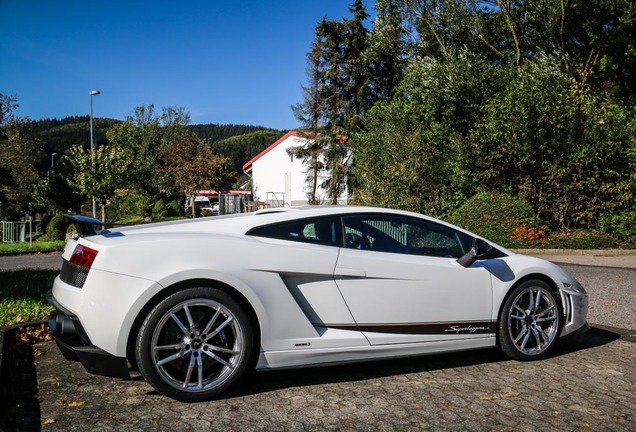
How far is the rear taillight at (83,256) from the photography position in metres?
3.64

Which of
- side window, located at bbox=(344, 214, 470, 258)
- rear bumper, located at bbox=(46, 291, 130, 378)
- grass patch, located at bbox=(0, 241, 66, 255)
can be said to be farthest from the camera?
grass patch, located at bbox=(0, 241, 66, 255)

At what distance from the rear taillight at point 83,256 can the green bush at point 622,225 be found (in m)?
16.5

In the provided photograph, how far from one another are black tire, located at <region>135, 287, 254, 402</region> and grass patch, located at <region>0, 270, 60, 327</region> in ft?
9.05

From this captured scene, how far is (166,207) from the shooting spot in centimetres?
5794

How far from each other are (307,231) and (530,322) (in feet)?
6.71

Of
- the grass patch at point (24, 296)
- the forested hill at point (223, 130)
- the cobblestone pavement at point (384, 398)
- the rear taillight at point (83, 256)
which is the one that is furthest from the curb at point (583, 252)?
the forested hill at point (223, 130)

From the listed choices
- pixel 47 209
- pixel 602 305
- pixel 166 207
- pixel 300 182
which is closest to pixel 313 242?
pixel 602 305

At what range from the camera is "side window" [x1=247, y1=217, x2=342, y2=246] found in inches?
159

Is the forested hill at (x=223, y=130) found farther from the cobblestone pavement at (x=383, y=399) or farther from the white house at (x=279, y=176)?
the cobblestone pavement at (x=383, y=399)

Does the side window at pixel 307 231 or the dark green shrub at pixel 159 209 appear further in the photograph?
the dark green shrub at pixel 159 209

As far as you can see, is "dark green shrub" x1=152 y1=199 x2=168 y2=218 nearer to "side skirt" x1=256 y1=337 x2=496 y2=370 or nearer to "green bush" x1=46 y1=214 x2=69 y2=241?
"green bush" x1=46 y1=214 x2=69 y2=241

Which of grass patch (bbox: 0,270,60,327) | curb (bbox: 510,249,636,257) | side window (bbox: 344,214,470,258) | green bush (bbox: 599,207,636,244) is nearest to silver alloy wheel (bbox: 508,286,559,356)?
side window (bbox: 344,214,470,258)

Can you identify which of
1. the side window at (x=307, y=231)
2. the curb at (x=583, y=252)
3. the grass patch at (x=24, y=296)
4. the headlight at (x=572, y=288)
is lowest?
the curb at (x=583, y=252)

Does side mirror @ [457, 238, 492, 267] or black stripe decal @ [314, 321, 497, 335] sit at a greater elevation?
side mirror @ [457, 238, 492, 267]
